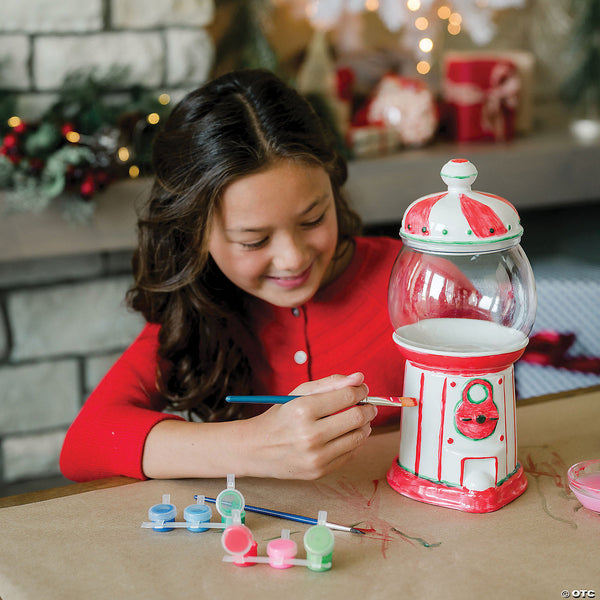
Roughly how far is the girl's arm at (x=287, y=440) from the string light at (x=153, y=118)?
3.93 feet

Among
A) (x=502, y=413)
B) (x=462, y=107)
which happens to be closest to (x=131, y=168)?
(x=462, y=107)

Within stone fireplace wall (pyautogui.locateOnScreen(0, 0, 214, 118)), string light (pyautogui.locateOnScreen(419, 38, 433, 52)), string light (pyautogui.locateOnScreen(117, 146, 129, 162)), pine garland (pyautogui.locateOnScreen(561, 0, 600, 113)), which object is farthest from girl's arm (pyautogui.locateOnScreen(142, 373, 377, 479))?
pine garland (pyautogui.locateOnScreen(561, 0, 600, 113))

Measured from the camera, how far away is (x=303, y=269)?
3.75ft

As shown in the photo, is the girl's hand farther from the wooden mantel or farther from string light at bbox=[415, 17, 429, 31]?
string light at bbox=[415, 17, 429, 31]

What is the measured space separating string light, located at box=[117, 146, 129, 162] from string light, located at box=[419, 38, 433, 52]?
3.70ft

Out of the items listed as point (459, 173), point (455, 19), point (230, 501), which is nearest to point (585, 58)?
point (455, 19)

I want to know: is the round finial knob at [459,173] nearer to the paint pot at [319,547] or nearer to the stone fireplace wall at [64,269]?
the paint pot at [319,547]

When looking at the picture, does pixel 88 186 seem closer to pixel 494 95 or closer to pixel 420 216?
pixel 420 216

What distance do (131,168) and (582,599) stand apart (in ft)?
5.14

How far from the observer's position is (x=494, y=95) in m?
2.53

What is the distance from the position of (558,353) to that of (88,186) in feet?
3.67

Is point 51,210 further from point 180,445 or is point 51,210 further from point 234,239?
point 180,445

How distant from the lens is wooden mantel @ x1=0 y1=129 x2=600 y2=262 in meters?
1.93

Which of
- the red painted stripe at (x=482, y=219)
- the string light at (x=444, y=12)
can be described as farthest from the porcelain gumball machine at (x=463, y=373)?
the string light at (x=444, y=12)
